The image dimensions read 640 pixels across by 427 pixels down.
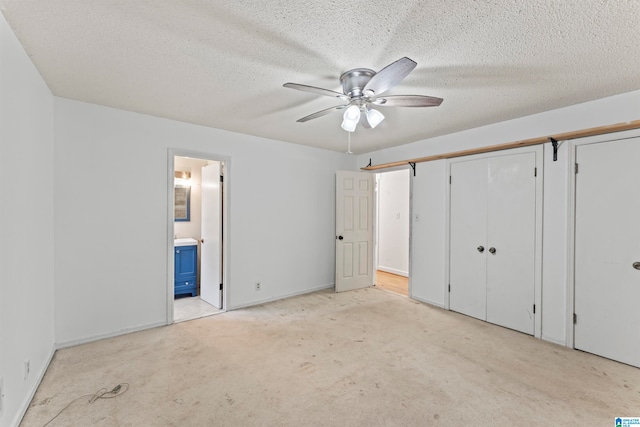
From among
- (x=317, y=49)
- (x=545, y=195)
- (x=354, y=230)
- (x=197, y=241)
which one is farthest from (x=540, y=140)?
(x=197, y=241)

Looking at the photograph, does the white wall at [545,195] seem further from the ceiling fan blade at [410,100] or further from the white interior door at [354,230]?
the ceiling fan blade at [410,100]

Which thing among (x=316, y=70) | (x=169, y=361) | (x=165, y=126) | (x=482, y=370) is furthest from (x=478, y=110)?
(x=169, y=361)

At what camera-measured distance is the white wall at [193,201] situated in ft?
16.4

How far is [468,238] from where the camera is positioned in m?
3.79

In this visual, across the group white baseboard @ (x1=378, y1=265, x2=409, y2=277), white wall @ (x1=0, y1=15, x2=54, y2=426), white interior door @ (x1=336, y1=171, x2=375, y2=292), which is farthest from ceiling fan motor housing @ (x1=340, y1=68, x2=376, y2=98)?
white baseboard @ (x1=378, y1=265, x2=409, y2=277)

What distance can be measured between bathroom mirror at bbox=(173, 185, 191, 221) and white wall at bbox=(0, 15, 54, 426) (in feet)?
7.54

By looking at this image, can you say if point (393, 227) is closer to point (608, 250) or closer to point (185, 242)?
point (608, 250)

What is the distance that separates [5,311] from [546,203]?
4447mm

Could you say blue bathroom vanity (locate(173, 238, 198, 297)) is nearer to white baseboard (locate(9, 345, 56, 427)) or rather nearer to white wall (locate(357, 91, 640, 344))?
white baseboard (locate(9, 345, 56, 427))

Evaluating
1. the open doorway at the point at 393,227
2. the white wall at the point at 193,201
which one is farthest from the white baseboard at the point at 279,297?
the white wall at the point at 193,201

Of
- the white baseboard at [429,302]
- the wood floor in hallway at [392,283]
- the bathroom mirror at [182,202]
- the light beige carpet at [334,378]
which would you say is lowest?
the light beige carpet at [334,378]

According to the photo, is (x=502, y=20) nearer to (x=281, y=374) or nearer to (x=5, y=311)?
(x=281, y=374)

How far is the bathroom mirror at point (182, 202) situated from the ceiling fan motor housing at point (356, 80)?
375cm

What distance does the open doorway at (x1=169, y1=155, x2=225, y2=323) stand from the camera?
398cm
